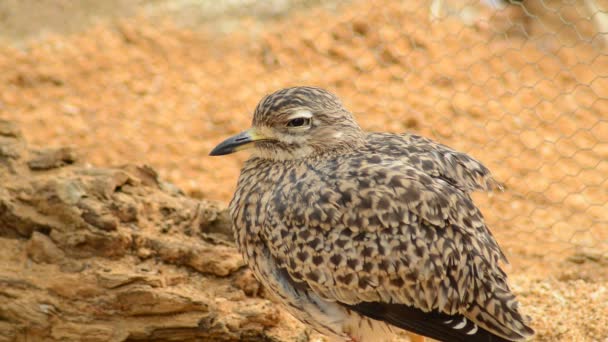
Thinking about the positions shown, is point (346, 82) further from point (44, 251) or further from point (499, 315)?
point (499, 315)

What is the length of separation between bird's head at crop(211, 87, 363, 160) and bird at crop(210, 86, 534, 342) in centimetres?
11

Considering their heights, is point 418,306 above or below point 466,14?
below

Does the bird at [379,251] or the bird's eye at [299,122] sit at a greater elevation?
the bird's eye at [299,122]

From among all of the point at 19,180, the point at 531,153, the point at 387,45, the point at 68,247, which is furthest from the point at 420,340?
the point at 387,45

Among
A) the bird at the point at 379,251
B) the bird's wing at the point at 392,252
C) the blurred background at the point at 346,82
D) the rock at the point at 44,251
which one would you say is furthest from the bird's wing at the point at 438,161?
the blurred background at the point at 346,82

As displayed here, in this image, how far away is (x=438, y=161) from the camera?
11.4 feet

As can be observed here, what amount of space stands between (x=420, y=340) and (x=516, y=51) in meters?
4.54

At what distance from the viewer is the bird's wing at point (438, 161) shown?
3.42 m

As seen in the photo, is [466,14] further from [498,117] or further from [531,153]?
[531,153]

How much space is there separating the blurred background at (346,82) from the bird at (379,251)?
1.90m

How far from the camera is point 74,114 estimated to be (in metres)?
6.86

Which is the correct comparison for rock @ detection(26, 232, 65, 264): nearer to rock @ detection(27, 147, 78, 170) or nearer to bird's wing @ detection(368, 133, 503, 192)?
rock @ detection(27, 147, 78, 170)

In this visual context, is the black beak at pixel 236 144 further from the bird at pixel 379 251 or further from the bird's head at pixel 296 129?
the bird at pixel 379 251

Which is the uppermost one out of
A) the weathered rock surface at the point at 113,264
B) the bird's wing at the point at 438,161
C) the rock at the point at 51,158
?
the bird's wing at the point at 438,161
